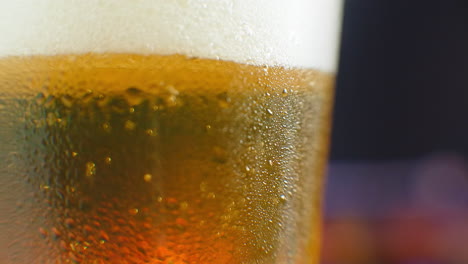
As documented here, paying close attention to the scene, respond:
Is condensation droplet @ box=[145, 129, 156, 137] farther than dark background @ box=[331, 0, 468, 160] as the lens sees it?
No

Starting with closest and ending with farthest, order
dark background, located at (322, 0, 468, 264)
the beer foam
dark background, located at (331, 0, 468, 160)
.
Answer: the beer foam
dark background, located at (322, 0, 468, 264)
dark background, located at (331, 0, 468, 160)

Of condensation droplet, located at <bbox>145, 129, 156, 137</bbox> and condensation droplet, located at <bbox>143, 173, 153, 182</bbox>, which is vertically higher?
condensation droplet, located at <bbox>145, 129, 156, 137</bbox>

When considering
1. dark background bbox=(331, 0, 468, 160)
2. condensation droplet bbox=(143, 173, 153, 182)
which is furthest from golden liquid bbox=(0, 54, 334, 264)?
dark background bbox=(331, 0, 468, 160)

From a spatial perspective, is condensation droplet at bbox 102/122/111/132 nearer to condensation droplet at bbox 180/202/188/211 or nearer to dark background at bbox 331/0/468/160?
condensation droplet at bbox 180/202/188/211

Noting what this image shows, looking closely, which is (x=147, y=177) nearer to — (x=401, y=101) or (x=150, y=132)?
(x=150, y=132)

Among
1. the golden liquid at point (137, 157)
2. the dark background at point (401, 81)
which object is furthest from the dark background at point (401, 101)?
the golden liquid at point (137, 157)

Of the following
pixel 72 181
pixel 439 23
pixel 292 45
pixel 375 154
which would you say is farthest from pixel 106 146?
pixel 439 23
